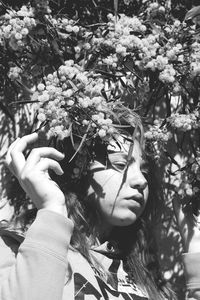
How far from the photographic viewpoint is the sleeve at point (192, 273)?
4.42 ft

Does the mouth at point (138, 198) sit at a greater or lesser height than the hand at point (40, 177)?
lesser

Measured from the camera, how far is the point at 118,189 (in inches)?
50.9

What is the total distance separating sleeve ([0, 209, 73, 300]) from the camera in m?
1.01

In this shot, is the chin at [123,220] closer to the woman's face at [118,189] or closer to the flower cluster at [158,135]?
the woman's face at [118,189]

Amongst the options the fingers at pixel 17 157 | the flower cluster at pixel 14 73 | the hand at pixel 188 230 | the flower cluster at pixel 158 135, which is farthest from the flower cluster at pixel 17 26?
the hand at pixel 188 230

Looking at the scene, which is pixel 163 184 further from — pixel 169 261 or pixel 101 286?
pixel 101 286

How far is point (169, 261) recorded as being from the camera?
161 cm

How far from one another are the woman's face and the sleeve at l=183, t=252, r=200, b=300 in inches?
7.2

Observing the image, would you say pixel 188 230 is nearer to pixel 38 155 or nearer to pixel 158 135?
pixel 158 135

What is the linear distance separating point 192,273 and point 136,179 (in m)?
0.28

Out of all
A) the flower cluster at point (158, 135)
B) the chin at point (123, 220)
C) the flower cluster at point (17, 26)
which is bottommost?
the chin at point (123, 220)

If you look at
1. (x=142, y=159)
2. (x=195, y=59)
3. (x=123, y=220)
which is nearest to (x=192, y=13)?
(x=195, y=59)

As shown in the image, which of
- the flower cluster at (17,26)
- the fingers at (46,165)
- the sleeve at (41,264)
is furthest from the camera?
the flower cluster at (17,26)

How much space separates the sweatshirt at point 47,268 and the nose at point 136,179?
208mm
